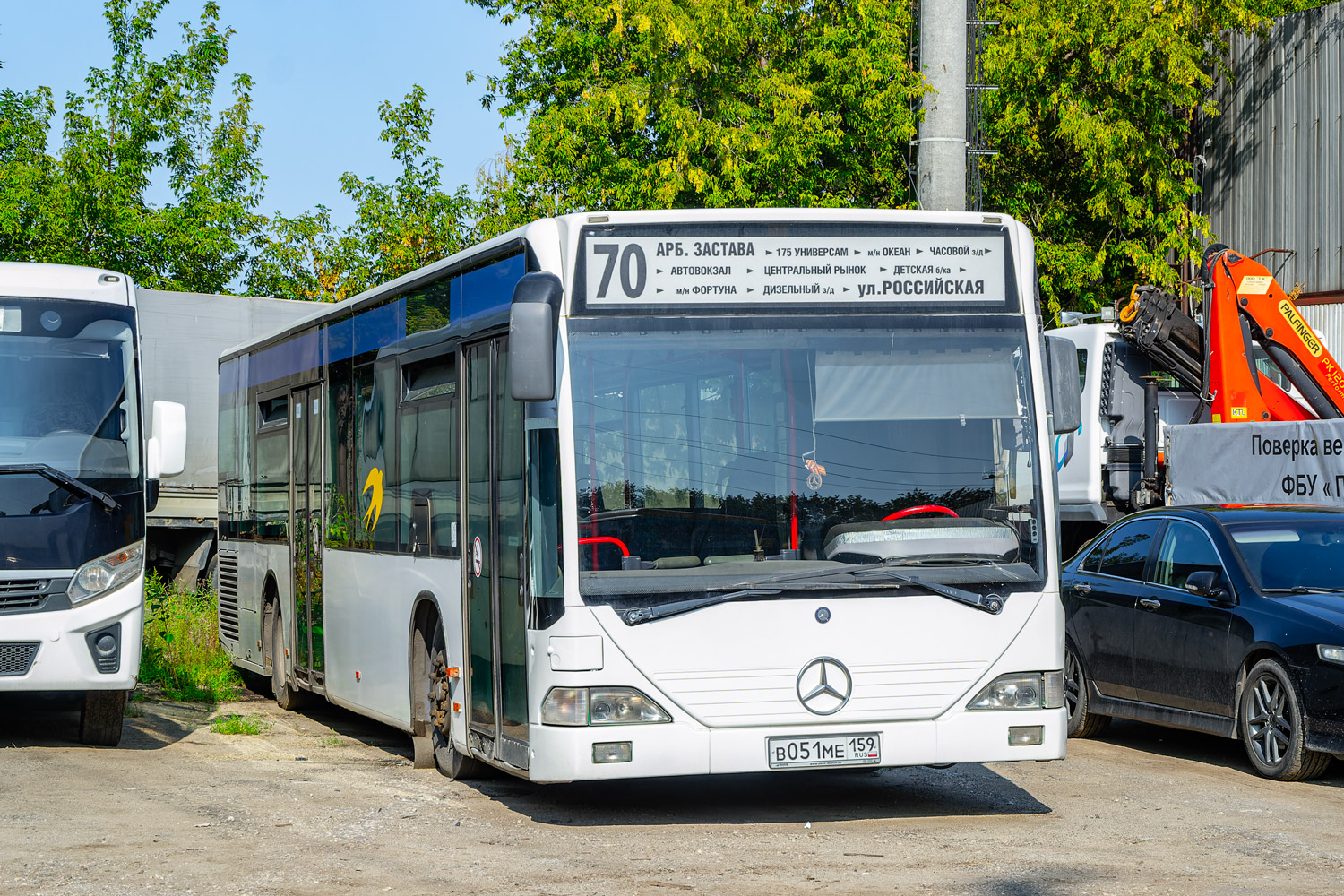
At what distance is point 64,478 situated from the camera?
1061 centimetres

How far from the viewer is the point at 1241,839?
7.96 meters

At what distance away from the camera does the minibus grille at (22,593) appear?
413 inches

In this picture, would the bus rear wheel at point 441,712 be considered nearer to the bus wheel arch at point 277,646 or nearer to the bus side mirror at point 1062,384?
the bus side mirror at point 1062,384

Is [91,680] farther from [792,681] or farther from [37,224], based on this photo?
[37,224]

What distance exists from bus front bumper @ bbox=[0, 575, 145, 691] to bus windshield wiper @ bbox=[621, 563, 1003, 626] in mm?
4445

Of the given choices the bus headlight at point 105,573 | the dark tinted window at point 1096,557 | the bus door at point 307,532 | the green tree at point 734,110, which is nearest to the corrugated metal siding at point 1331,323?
the green tree at point 734,110

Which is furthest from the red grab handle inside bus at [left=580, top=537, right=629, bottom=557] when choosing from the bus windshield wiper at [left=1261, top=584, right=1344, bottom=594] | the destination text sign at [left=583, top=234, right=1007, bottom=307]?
the bus windshield wiper at [left=1261, top=584, right=1344, bottom=594]

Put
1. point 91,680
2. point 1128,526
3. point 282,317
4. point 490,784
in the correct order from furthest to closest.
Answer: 1. point 282,317
2. point 1128,526
3. point 91,680
4. point 490,784

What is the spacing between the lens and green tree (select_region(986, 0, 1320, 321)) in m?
25.2

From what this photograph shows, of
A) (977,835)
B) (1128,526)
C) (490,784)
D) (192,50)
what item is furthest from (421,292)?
(192,50)

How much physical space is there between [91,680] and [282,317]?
11.6 meters

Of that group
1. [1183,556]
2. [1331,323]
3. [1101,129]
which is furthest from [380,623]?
[1331,323]

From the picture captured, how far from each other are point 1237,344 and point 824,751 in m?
11.5

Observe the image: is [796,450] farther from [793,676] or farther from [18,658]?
[18,658]
